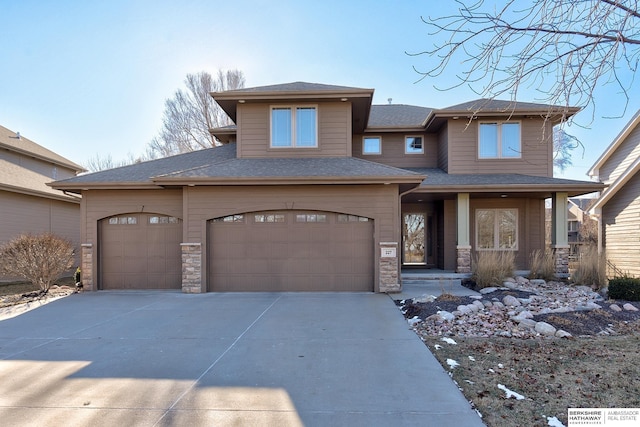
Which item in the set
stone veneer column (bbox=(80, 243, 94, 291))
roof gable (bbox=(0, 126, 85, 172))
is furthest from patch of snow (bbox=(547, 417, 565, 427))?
roof gable (bbox=(0, 126, 85, 172))

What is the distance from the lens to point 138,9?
773 cm

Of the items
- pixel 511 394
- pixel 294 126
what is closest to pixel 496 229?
pixel 294 126

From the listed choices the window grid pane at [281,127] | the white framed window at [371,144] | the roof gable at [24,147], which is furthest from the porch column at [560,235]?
the roof gable at [24,147]

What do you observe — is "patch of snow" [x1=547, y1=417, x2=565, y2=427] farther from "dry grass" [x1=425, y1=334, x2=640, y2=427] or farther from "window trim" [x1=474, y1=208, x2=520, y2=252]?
"window trim" [x1=474, y1=208, x2=520, y2=252]

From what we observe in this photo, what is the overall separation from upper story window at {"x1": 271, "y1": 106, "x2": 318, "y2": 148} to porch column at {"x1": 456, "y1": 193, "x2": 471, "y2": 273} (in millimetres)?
5241

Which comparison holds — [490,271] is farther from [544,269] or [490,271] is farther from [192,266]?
[192,266]

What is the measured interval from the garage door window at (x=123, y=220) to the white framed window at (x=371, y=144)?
8657mm

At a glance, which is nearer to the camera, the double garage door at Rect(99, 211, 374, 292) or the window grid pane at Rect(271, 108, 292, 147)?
the double garage door at Rect(99, 211, 374, 292)

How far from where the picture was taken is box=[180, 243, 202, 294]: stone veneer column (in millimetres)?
10516

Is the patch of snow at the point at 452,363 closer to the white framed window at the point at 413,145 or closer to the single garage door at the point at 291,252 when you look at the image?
the single garage door at the point at 291,252

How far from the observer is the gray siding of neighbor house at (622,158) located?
1666cm

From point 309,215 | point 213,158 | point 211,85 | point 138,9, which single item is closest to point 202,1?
point 138,9

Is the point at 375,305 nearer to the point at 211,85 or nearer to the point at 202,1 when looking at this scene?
the point at 202,1

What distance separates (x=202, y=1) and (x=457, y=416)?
731 cm
